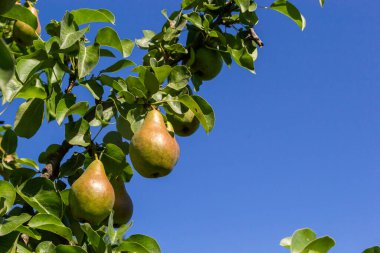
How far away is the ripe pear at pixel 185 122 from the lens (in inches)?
74.9

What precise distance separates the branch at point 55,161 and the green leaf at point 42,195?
11 centimetres

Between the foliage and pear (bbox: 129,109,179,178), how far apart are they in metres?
0.08

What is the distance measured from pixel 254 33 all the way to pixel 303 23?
0.16 metres

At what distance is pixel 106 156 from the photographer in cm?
176

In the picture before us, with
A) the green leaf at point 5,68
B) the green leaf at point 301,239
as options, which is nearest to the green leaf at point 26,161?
the green leaf at point 301,239

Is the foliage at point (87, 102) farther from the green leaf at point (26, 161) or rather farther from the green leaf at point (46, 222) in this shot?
the green leaf at point (26, 161)

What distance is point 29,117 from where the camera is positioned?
1.79 meters

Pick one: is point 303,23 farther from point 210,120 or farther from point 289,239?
point 289,239

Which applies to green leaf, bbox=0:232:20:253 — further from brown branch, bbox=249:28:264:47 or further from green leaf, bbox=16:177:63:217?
brown branch, bbox=249:28:264:47

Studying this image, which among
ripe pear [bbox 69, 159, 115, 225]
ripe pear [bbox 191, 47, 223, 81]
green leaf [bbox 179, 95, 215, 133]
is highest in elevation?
ripe pear [bbox 191, 47, 223, 81]

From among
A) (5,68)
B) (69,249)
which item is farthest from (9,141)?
(5,68)

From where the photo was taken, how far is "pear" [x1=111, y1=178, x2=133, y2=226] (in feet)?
5.90

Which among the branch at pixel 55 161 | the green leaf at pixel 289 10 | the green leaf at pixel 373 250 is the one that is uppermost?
the green leaf at pixel 289 10

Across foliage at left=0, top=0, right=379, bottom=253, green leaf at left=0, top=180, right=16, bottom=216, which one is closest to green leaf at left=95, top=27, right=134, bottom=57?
foliage at left=0, top=0, right=379, bottom=253
